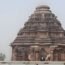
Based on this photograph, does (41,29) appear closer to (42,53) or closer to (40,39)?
(40,39)

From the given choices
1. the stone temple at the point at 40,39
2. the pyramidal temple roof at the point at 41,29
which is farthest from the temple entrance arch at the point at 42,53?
the pyramidal temple roof at the point at 41,29

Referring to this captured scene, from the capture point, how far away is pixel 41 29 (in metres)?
46.8

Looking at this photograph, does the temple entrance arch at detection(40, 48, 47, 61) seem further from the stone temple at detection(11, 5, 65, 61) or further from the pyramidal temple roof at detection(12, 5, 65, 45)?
the pyramidal temple roof at detection(12, 5, 65, 45)

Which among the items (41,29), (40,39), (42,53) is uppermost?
(41,29)

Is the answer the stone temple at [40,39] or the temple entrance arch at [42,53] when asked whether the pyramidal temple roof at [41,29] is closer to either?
the stone temple at [40,39]

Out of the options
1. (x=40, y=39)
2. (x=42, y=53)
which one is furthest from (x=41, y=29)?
(x=42, y=53)

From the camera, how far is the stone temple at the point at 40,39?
44.7m

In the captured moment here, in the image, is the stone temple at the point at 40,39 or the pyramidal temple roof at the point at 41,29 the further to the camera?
the pyramidal temple roof at the point at 41,29

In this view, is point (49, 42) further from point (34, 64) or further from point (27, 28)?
point (34, 64)

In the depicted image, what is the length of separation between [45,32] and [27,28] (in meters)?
3.01

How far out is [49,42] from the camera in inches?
1766

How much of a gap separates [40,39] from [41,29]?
152 centimetres

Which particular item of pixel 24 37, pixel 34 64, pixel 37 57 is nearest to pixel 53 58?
pixel 37 57

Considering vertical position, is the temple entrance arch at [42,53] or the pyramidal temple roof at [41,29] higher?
the pyramidal temple roof at [41,29]
